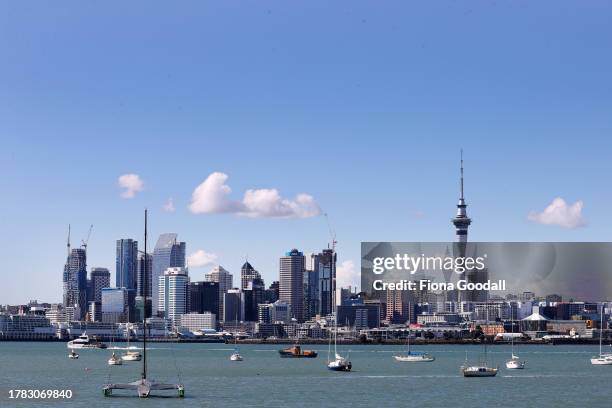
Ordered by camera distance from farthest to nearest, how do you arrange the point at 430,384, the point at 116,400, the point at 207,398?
1. the point at 430,384
2. the point at 207,398
3. the point at 116,400

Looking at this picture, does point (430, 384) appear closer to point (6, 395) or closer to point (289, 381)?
point (289, 381)

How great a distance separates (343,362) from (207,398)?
48365 mm

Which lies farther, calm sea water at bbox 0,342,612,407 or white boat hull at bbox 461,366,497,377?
white boat hull at bbox 461,366,497,377

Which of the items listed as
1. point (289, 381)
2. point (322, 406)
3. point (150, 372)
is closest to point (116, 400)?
point (322, 406)

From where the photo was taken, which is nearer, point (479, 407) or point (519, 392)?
point (479, 407)

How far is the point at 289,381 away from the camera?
114375 millimetres

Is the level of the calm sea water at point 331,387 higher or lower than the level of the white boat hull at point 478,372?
lower

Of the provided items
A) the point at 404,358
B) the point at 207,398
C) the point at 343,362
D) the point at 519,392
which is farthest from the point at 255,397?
the point at 404,358

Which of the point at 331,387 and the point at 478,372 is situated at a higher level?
the point at 478,372

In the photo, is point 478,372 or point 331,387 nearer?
point 331,387

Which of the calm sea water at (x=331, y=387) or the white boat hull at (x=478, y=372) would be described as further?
the white boat hull at (x=478, y=372)

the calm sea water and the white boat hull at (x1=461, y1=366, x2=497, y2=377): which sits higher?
the white boat hull at (x1=461, y1=366, x2=497, y2=377)

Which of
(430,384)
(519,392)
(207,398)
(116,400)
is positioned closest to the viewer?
(116,400)

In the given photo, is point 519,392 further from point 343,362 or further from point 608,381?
point 343,362
